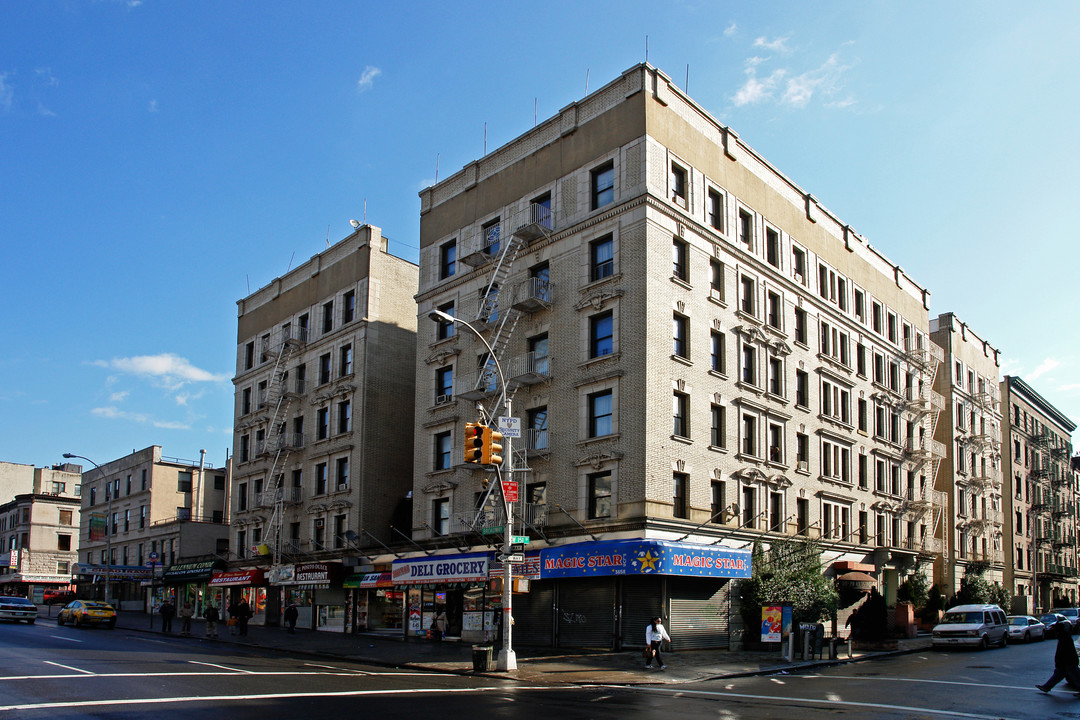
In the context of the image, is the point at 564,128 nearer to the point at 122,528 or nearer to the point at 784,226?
the point at 784,226

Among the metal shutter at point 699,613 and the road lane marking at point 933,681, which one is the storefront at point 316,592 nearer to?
the metal shutter at point 699,613

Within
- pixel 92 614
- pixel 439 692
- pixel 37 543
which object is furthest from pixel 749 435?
pixel 37 543

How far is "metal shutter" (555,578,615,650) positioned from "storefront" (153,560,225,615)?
2939cm

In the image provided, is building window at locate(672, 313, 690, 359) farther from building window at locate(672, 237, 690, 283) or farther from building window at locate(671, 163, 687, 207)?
building window at locate(671, 163, 687, 207)

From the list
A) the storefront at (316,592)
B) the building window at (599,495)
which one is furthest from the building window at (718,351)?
the storefront at (316,592)

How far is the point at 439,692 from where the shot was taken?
62.7 feet

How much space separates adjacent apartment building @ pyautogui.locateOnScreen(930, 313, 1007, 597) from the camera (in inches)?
2186

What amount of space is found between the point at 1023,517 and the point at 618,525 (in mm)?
52116

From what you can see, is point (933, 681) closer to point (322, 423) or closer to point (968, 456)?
point (322, 423)

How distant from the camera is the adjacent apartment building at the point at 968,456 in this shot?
5553cm

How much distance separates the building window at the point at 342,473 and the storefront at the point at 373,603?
5002 mm

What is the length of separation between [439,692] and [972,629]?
84.3 ft

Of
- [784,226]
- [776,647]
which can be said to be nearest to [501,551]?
[776,647]

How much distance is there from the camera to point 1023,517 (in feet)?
228
